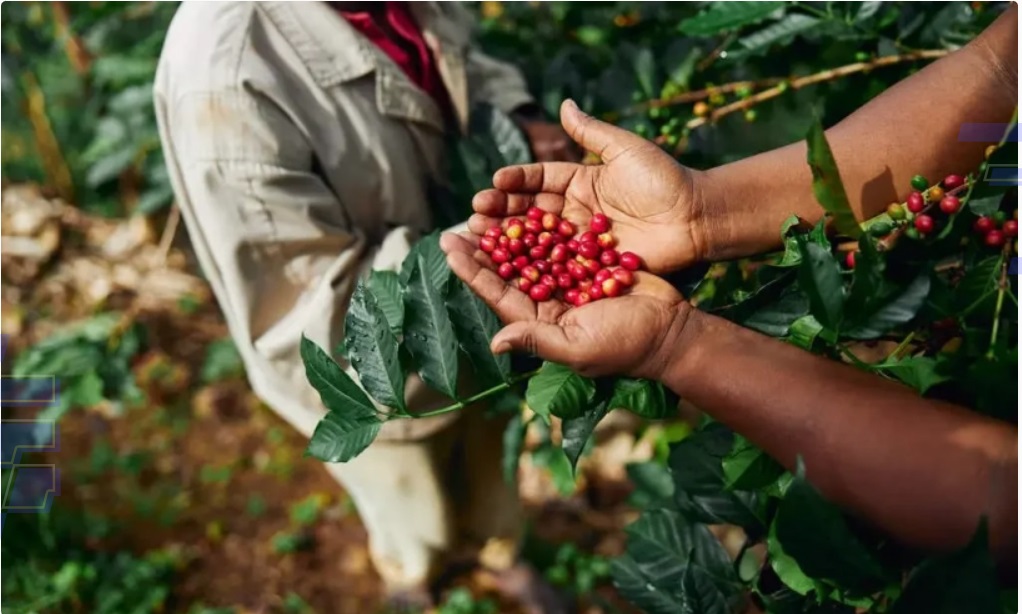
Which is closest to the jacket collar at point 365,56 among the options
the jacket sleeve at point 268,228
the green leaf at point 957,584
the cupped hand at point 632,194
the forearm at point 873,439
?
the jacket sleeve at point 268,228

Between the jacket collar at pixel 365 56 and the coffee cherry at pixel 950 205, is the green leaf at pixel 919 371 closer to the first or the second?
the coffee cherry at pixel 950 205

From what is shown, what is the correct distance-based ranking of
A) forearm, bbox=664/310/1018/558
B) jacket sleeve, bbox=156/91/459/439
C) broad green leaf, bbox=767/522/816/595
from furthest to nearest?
jacket sleeve, bbox=156/91/459/439 → broad green leaf, bbox=767/522/816/595 → forearm, bbox=664/310/1018/558

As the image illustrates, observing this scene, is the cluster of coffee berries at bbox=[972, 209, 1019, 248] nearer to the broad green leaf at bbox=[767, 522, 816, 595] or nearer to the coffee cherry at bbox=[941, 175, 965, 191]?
the coffee cherry at bbox=[941, 175, 965, 191]

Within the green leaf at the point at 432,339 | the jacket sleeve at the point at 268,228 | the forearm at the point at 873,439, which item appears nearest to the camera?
the forearm at the point at 873,439

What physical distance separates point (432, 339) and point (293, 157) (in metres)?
0.53

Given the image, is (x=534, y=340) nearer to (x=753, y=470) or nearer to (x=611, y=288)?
(x=611, y=288)

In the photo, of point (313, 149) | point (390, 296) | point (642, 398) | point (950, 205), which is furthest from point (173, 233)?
point (950, 205)

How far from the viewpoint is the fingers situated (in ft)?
3.42

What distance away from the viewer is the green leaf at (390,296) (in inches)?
40.4

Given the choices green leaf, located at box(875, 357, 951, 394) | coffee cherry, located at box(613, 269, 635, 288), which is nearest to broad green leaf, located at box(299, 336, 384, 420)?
coffee cherry, located at box(613, 269, 635, 288)

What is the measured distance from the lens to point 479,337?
1.02 meters

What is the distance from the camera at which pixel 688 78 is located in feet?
5.20

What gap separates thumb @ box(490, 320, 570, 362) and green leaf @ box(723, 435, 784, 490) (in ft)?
0.76

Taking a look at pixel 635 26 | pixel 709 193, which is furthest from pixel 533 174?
pixel 635 26
